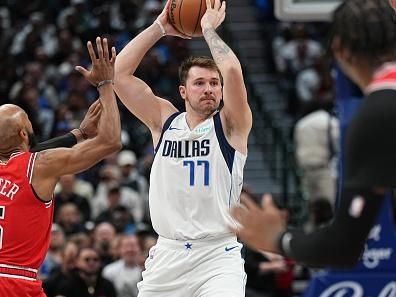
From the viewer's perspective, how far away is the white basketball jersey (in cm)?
720

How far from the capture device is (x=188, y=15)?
7836mm

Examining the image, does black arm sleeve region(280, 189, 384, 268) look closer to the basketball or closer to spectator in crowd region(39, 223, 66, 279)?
the basketball

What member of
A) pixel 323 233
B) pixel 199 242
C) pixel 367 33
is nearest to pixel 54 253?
pixel 199 242

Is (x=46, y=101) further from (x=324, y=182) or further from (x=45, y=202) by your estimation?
(x=45, y=202)

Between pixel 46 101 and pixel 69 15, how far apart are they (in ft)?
8.84

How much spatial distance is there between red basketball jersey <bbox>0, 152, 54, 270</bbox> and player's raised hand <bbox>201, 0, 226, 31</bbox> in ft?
4.93

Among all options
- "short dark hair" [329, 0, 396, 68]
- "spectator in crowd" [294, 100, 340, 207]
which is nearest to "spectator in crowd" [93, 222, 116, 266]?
"spectator in crowd" [294, 100, 340, 207]

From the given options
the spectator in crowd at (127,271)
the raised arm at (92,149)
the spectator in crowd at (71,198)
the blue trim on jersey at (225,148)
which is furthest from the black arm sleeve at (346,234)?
the spectator in crowd at (71,198)

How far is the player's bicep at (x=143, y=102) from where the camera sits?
7.79 meters

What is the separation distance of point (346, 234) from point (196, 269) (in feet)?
11.6

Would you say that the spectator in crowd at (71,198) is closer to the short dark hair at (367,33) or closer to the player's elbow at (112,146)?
the player's elbow at (112,146)

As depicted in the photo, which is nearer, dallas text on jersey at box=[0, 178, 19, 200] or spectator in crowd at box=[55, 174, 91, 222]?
dallas text on jersey at box=[0, 178, 19, 200]

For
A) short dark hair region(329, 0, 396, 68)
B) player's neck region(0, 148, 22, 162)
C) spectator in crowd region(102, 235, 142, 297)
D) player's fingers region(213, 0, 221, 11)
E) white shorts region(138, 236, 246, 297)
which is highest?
short dark hair region(329, 0, 396, 68)

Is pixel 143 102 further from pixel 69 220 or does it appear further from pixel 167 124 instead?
A: pixel 69 220
